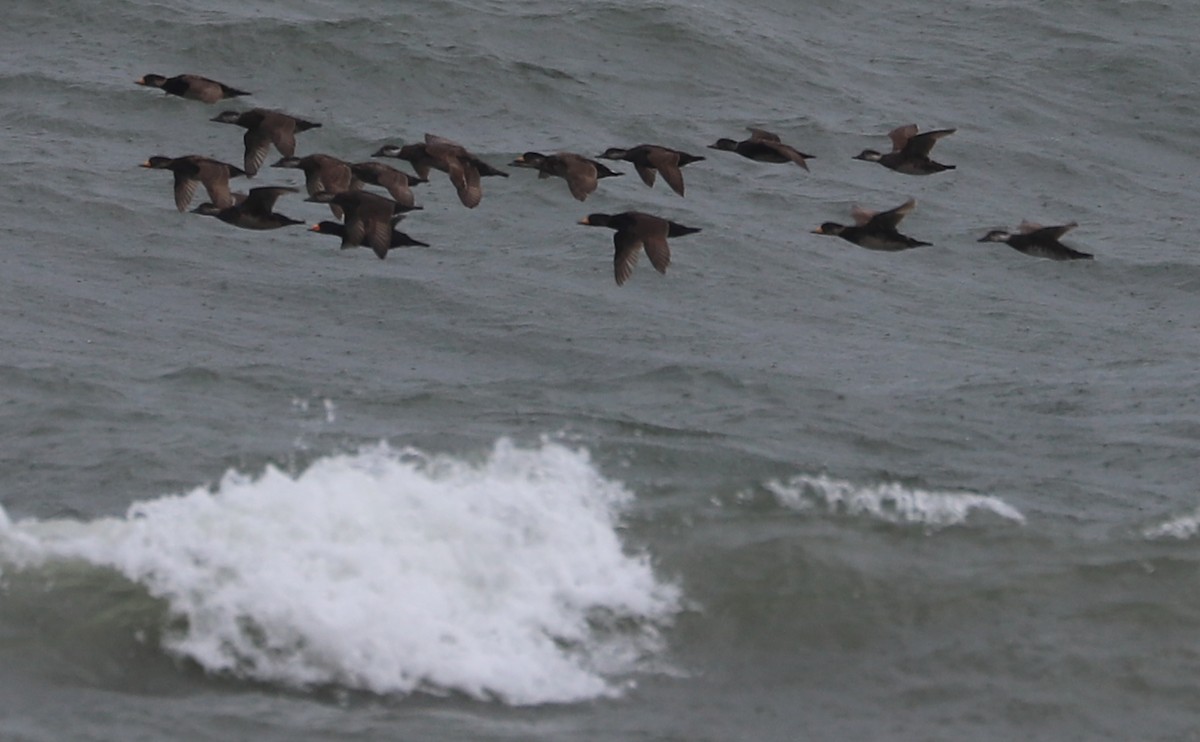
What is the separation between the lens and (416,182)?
1873 centimetres

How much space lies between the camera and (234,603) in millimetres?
16469

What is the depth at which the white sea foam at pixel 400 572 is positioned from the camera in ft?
52.5

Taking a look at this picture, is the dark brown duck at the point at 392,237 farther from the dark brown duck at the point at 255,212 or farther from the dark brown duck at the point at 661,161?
the dark brown duck at the point at 661,161

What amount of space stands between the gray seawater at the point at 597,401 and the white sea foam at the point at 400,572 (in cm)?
4

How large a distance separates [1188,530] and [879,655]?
11.0 ft

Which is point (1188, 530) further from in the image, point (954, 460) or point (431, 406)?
point (431, 406)

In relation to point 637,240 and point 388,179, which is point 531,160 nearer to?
point 388,179

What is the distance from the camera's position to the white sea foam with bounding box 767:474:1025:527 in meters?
18.6

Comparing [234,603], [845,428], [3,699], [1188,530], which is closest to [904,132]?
[845,428]

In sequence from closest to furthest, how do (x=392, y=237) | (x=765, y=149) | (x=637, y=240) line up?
1. (x=392, y=237)
2. (x=637, y=240)
3. (x=765, y=149)

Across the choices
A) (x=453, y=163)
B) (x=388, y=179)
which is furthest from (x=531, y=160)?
(x=388, y=179)

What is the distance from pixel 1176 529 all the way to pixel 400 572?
605 cm

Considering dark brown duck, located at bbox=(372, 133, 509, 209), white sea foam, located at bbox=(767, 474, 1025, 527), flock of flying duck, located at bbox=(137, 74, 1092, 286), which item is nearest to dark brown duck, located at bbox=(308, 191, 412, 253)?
flock of flying duck, located at bbox=(137, 74, 1092, 286)

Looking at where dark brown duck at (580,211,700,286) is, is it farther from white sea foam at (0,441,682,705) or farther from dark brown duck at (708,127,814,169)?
white sea foam at (0,441,682,705)
